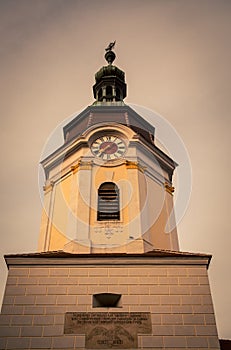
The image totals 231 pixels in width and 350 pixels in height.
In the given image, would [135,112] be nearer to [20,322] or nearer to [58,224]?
[58,224]

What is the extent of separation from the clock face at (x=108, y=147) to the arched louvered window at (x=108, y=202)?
1504mm

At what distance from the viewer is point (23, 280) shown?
532 inches

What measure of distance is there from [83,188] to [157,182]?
3.27m

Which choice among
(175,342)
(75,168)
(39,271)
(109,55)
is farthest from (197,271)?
(109,55)

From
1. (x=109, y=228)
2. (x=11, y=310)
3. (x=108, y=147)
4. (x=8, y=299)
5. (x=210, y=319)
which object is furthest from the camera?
(x=108, y=147)

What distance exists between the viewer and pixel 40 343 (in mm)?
11969

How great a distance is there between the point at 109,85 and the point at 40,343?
57.1 ft

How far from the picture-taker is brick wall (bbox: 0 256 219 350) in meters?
12.1

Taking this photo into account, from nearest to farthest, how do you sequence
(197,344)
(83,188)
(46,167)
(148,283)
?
(197,344) → (148,283) → (83,188) → (46,167)

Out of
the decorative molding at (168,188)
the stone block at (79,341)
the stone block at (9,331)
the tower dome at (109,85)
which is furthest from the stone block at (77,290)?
the tower dome at (109,85)

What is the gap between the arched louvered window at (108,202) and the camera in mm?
16469

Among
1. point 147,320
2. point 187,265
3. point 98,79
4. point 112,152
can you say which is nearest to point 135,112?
point 112,152

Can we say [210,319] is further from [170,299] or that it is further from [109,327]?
[109,327]

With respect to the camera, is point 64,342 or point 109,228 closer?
point 64,342
